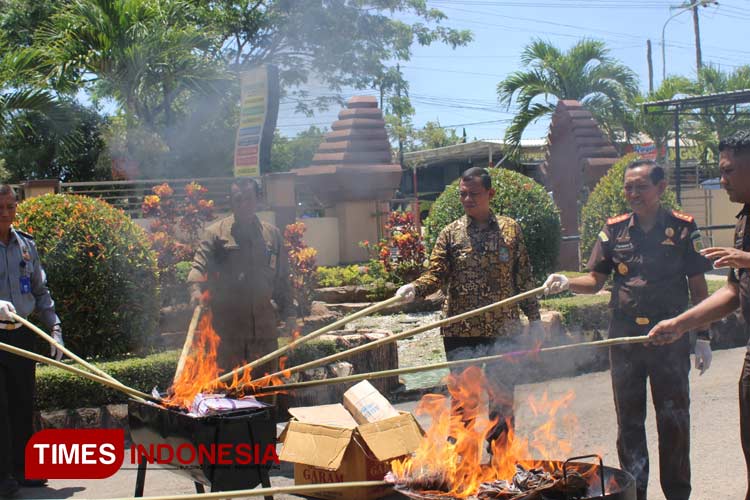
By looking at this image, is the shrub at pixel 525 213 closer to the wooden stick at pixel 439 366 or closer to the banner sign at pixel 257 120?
the banner sign at pixel 257 120

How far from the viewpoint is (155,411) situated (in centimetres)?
364

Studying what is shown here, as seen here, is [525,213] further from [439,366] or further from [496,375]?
[439,366]

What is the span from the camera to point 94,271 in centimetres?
716

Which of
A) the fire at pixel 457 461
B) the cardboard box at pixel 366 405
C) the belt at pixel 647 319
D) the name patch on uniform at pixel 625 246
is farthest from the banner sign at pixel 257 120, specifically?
the fire at pixel 457 461

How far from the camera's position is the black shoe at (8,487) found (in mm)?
4879

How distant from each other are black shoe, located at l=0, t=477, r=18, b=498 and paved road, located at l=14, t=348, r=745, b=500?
0.47 ft

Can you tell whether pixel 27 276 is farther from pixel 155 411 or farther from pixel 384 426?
pixel 384 426

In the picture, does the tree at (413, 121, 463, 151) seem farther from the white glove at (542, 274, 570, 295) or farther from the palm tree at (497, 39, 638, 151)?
the white glove at (542, 274, 570, 295)

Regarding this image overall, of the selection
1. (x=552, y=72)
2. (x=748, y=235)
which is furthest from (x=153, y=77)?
(x=748, y=235)

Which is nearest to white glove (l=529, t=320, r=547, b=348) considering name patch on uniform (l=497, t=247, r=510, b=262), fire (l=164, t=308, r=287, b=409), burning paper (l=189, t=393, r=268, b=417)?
name patch on uniform (l=497, t=247, r=510, b=262)

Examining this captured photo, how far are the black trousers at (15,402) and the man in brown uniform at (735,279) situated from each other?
3.75m

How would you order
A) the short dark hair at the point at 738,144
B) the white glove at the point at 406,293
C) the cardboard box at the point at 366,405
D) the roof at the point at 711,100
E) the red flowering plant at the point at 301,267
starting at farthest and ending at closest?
1. the roof at the point at 711,100
2. the red flowering plant at the point at 301,267
3. the cardboard box at the point at 366,405
4. the white glove at the point at 406,293
5. the short dark hair at the point at 738,144

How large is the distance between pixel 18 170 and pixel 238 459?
22.9 m

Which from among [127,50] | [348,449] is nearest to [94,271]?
[348,449]
